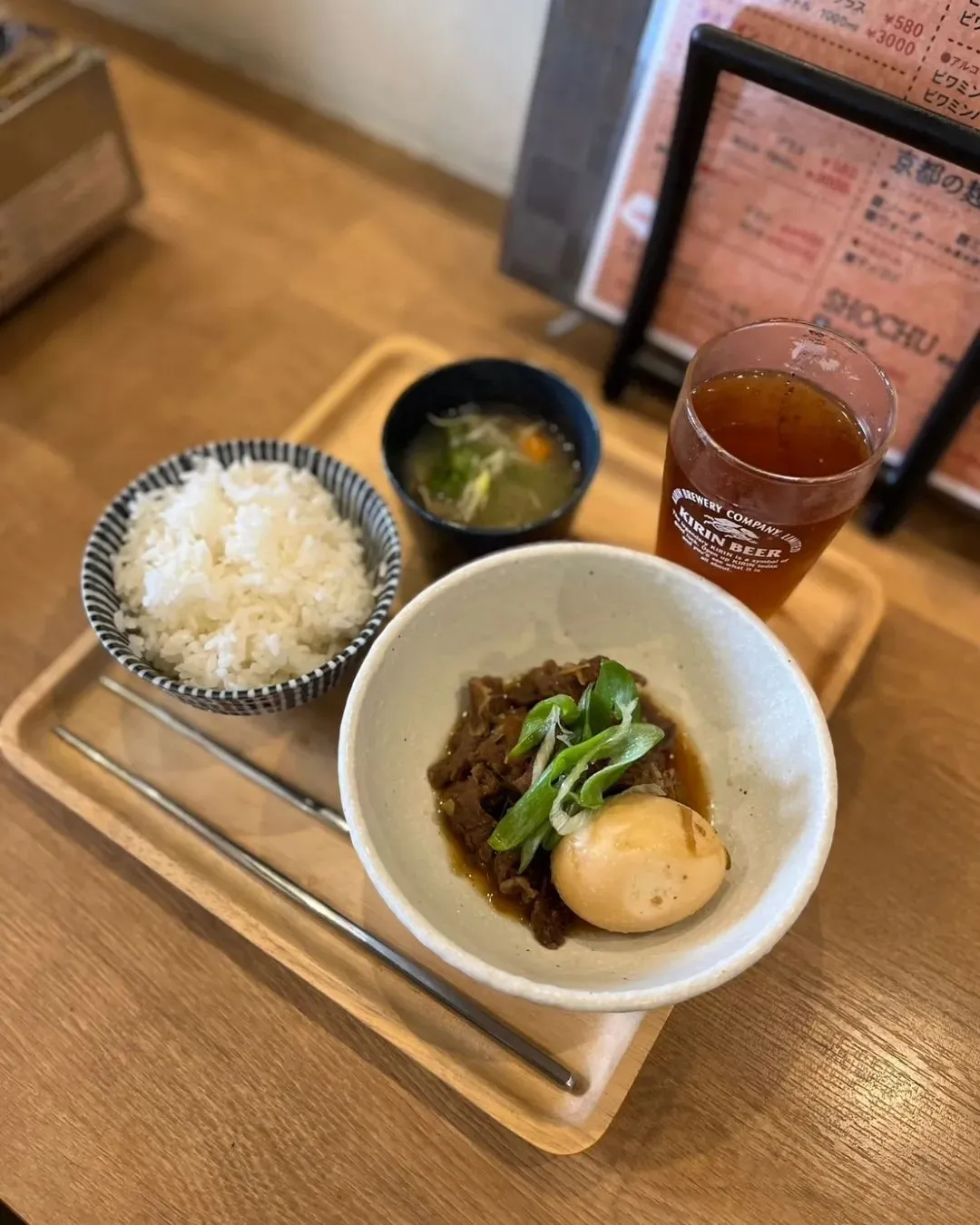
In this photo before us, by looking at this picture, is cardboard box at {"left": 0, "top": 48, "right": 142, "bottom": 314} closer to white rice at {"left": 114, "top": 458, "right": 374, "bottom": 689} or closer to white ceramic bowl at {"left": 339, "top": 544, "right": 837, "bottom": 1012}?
white rice at {"left": 114, "top": 458, "right": 374, "bottom": 689}

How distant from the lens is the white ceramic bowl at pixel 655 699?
0.68 m

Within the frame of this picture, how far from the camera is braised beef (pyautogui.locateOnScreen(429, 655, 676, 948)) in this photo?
751 mm

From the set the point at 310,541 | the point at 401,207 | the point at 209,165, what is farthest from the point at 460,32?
the point at 310,541

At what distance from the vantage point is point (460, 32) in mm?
1271

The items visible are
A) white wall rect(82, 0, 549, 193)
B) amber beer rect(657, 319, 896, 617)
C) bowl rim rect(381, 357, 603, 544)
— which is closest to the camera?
amber beer rect(657, 319, 896, 617)

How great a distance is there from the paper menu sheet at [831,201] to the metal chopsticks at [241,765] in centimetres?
68

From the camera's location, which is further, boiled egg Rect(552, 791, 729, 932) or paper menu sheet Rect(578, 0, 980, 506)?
paper menu sheet Rect(578, 0, 980, 506)

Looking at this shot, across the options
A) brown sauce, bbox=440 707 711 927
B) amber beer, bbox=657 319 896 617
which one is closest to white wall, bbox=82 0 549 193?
amber beer, bbox=657 319 896 617

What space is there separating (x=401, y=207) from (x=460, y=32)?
24cm

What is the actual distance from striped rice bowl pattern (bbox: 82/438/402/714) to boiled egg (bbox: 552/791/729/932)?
26 centimetres

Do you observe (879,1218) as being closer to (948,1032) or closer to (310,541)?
(948,1032)

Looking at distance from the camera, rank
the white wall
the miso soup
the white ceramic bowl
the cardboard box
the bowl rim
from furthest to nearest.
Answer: the white wall → the cardboard box → the miso soup → the bowl rim → the white ceramic bowl

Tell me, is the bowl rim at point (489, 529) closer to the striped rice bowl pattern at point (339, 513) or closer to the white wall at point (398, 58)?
the striped rice bowl pattern at point (339, 513)

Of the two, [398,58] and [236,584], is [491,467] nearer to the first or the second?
[236,584]
